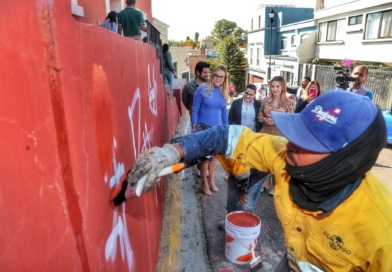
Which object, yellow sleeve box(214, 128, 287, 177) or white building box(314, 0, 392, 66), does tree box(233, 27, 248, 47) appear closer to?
white building box(314, 0, 392, 66)

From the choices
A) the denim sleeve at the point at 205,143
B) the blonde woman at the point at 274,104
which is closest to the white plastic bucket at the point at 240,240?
the denim sleeve at the point at 205,143

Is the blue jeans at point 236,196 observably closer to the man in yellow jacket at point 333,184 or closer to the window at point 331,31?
the man in yellow jacket at point 333,184

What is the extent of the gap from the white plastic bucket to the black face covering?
142 cm

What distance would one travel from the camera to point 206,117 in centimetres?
383

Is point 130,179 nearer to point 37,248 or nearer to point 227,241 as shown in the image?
point 37,248

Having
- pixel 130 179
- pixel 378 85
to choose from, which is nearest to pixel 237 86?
pixel 378 85

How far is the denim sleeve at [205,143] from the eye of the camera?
5.75ft

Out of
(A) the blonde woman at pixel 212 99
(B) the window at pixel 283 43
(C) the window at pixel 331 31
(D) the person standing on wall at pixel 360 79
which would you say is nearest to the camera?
(A) the blonde woman at pixel 212 99

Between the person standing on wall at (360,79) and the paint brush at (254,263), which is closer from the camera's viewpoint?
the paint brush at (254,263)

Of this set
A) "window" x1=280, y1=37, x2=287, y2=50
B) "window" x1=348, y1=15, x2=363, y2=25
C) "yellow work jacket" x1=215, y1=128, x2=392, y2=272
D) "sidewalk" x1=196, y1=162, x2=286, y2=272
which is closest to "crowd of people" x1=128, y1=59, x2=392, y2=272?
"yellow work jacket" x1=215, y1=128, x2=392, y2=272

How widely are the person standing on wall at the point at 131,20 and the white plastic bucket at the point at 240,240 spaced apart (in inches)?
139

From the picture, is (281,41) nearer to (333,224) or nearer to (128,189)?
(333,224)

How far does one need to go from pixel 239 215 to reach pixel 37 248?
2502 millimetres

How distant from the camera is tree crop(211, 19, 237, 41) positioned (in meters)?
63.8
